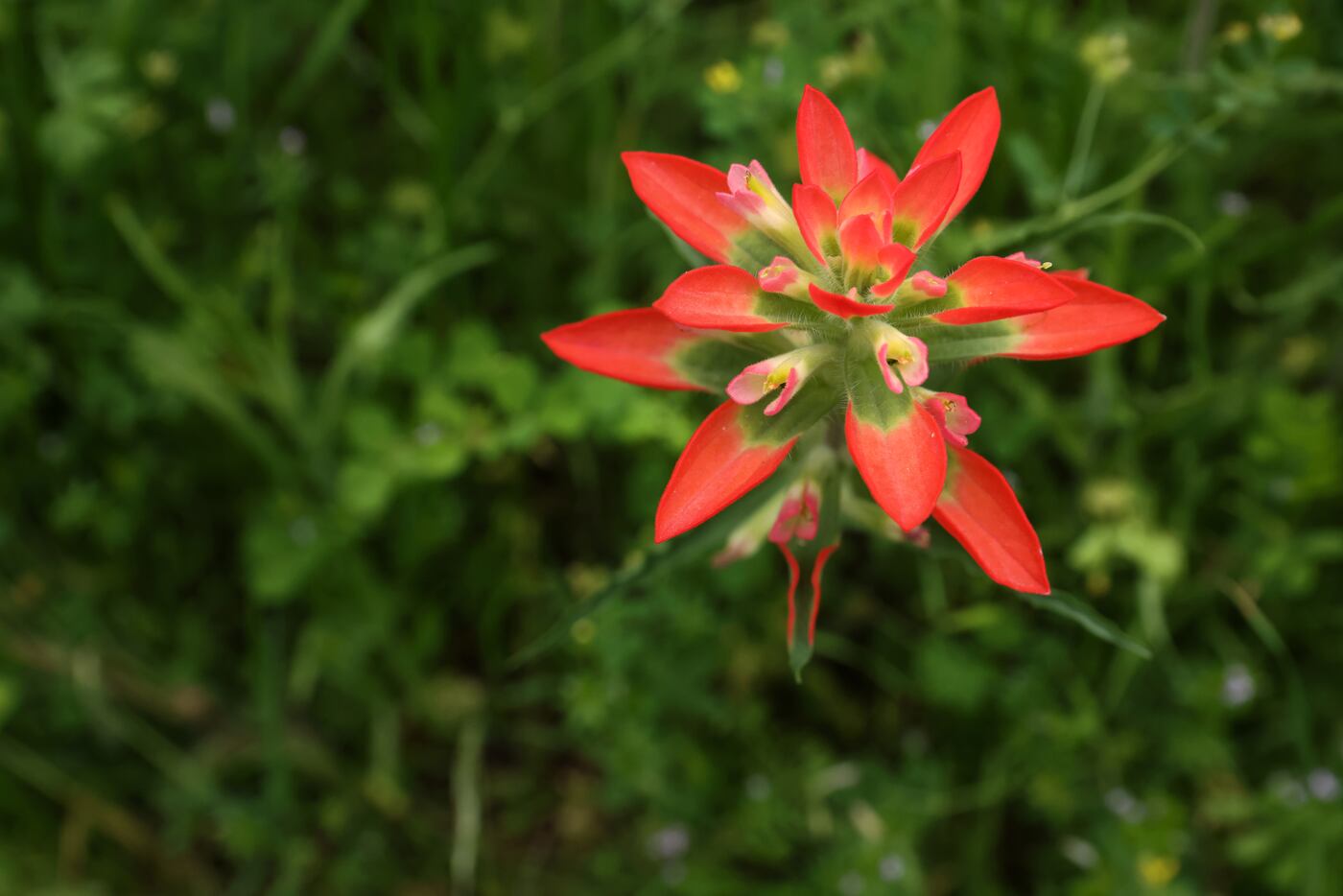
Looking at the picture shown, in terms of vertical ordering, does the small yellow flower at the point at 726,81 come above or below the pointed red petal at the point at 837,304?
below

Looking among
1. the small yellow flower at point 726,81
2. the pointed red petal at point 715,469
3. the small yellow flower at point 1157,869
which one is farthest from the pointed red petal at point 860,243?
the small yellow flower at point 1157,869

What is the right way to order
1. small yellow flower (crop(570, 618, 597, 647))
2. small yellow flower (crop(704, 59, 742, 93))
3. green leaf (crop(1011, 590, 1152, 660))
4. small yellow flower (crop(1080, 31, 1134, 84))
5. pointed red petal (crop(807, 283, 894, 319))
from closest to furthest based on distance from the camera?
pointed red petal (crop(807, 283, 894, 319)) < green leaf (crop(1011, 590, 1152, 660)) < small yellow flower (crop(1080, 31, 1134, 84)) < small yellow flower (crop(570, 618, 597, 647)) < small yellow flower (crop(704, 59, 742, 93))

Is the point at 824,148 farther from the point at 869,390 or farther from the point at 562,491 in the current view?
the point at 562,491

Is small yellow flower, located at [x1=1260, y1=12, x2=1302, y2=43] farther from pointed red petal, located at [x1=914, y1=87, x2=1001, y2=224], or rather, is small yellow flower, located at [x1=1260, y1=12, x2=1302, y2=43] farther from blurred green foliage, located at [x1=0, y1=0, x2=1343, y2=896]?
pointed red petal, located at [x1=914, y1=87, x2=1001, y2=224]

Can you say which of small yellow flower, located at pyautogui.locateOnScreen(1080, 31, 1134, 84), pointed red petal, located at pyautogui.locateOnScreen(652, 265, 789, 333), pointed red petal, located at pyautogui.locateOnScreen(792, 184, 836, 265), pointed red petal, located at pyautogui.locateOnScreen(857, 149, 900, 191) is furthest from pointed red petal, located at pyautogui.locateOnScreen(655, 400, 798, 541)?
small yellow flower, located at pyautogui.locateOnScreen(1080, 31, 1134, 84)

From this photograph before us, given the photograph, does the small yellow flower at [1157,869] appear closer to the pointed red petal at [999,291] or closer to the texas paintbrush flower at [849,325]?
the texas paintbrush flower at [849,325]

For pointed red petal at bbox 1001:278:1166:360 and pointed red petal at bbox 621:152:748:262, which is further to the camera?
pointed red petal at bbox 621:152:748:262
